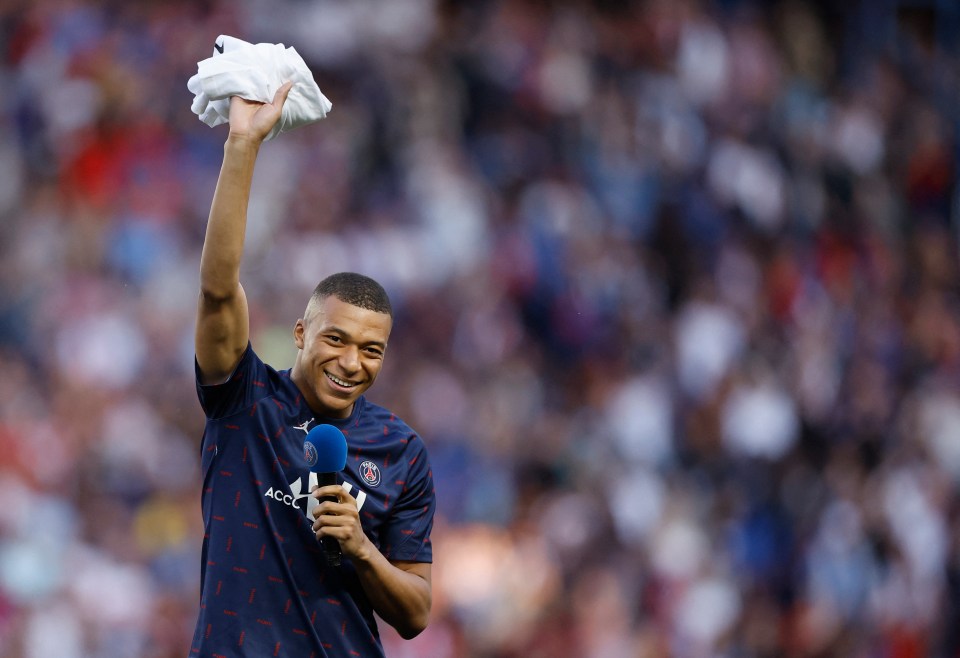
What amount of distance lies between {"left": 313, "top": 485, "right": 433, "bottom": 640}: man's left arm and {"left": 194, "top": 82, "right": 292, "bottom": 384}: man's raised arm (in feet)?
1.34

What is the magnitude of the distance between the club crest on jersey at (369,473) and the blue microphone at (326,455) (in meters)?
0.31

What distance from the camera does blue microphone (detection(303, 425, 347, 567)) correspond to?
3449 millimetres

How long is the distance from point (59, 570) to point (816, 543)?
508 cm

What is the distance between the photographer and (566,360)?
11.2 metres

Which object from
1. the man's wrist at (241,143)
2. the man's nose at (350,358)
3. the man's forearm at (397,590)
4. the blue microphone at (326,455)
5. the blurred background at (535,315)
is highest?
the blurred background at (535,315)

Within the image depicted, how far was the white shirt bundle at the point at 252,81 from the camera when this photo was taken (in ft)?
12.0

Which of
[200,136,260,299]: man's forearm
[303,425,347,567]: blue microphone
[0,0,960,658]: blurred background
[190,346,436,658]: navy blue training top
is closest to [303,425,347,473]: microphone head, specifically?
[303,425,347,567]: blue microphone

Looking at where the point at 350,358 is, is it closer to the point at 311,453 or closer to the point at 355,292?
the point at 355,292

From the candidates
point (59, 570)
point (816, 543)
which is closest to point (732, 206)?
point (816, 543)

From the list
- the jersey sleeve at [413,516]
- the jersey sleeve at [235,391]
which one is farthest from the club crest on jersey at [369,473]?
the jersey sleeve at [235,391]

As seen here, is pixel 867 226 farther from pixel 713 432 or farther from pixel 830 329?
pixel 713 432

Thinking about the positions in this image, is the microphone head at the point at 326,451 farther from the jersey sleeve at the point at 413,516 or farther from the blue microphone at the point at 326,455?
the jersey sleeve at the point at 413,516

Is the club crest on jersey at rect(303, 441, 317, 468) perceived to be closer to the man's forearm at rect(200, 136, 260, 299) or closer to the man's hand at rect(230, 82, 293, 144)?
the man's forearm at rect(200, 136, 260, 299)

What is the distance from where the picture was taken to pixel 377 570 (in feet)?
12.0
